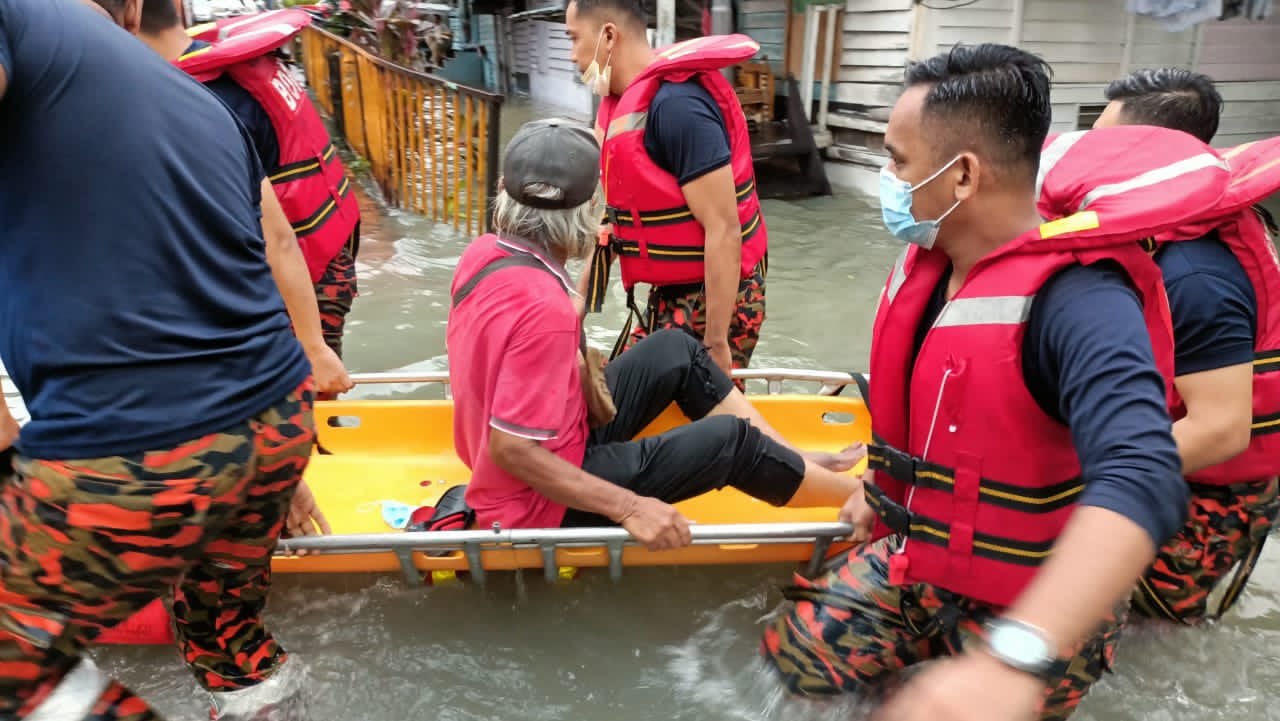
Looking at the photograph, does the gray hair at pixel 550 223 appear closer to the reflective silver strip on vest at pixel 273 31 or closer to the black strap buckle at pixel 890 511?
the black strap buckle at pixel 890 511

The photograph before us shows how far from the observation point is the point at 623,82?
132 inches

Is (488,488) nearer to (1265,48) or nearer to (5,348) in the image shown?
(5,348)

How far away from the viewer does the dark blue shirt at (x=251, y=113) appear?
9.67 ft

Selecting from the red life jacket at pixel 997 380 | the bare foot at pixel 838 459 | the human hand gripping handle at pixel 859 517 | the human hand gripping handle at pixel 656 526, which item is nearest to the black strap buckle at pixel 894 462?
the red life jacket at pixel 997 380

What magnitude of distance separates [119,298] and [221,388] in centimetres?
22

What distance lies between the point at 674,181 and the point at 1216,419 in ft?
5.95

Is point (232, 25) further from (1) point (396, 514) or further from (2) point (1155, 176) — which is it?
(2) point (1155, 176)

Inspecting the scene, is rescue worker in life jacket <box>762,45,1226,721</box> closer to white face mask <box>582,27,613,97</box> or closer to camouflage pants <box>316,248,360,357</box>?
white face mask <box>582,27,613,97</box>

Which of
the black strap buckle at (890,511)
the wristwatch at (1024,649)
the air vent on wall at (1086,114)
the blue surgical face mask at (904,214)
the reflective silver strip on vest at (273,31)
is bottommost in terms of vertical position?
the black strap buckle at (890,511)

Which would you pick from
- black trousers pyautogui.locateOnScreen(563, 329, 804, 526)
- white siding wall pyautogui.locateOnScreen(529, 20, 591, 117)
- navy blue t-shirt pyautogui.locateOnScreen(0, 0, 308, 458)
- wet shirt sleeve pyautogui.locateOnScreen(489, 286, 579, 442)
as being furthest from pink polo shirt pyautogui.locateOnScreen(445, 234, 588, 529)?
white siding wall pyautogui.locateOnScreen(529, 20, 591, 117)

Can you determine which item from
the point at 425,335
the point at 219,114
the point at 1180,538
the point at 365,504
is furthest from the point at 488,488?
the point at 425,335

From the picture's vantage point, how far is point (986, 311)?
164 cm

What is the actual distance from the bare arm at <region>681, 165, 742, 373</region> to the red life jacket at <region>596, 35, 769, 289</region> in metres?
0.08

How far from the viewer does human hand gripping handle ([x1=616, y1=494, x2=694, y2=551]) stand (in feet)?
8.16
